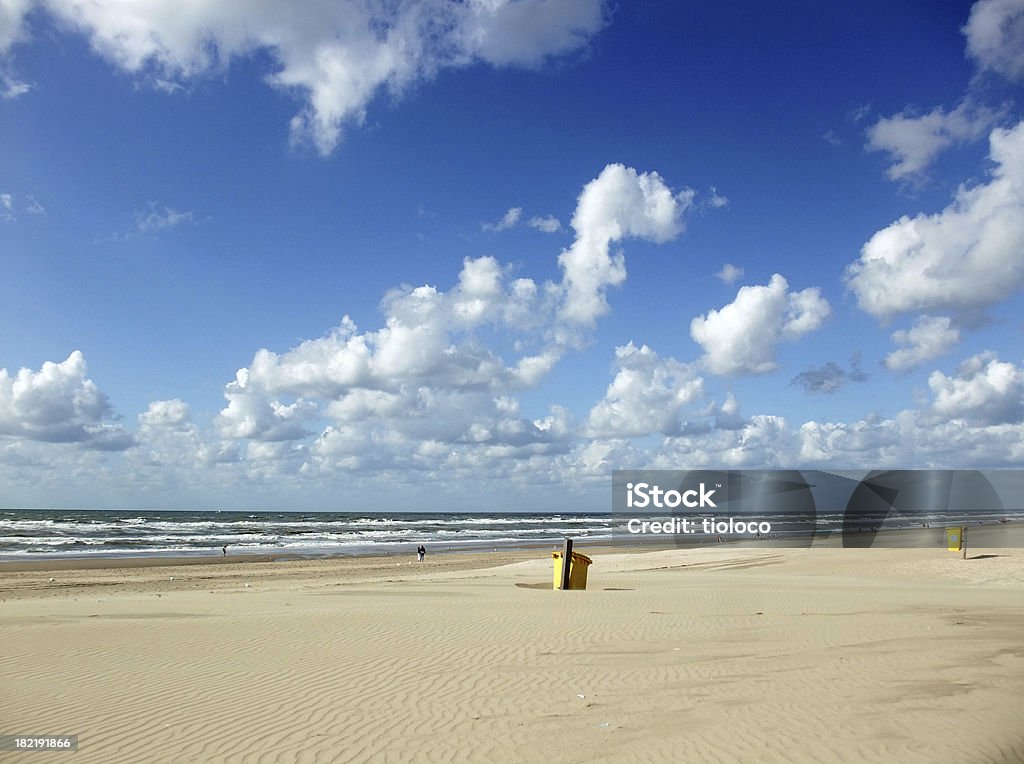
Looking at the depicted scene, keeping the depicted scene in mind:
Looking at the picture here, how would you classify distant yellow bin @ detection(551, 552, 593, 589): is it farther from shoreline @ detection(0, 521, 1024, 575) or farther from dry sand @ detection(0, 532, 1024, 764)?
shoreline @ detection(0, 521, 1024, 575)

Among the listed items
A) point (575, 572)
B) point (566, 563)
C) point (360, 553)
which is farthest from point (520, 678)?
point (360, 553)

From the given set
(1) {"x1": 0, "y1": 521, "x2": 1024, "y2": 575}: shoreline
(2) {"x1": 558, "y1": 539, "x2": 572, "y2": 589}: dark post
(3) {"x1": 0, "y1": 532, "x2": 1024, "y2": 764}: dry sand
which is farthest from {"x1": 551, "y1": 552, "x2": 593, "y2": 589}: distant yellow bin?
(1) {"x1": 0, "y1": 521, "x2": 1024, "y2": 575}: shoreline

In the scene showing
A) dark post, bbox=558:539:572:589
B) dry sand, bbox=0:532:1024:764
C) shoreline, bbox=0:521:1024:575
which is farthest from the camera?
shoreline, bbox=0:521:1024:575

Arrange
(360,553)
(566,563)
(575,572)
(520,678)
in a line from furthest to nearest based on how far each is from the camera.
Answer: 1. (360,553)
2. (575,572)
3. (566,563)
4. (520,678)

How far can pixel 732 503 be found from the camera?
4368 inches

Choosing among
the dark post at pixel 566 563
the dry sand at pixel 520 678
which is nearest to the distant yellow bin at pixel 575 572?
the dark post at pixel 566 563

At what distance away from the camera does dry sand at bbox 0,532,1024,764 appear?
6.68 meters

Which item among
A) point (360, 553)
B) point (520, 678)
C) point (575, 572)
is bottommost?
point (360, 553)

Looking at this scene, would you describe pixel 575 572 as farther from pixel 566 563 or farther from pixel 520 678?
pixel 520 678

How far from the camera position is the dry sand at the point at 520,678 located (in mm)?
6676

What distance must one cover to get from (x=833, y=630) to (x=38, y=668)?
12561mm

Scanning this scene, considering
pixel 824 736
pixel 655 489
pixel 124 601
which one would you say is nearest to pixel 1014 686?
pixel 824 736

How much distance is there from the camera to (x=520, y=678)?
30.3 feet

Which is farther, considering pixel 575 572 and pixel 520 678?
pixel 575 572
